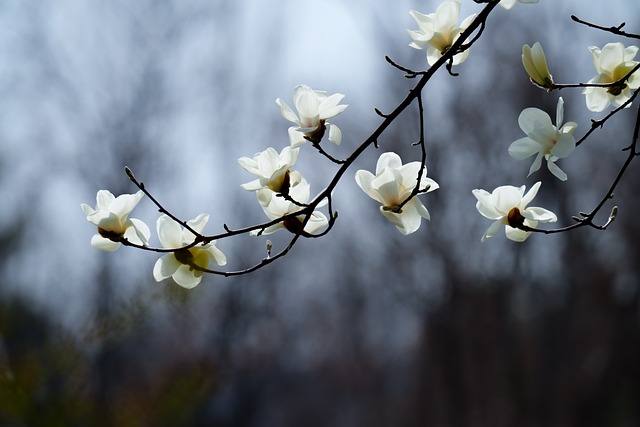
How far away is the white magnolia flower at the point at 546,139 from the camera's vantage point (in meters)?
0.78

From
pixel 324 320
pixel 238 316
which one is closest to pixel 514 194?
pixel 238 316

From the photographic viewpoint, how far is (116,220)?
0.78 metres

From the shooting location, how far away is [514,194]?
813mm

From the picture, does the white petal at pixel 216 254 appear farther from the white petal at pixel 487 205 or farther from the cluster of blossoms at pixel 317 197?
the white petal at pixel 487 205

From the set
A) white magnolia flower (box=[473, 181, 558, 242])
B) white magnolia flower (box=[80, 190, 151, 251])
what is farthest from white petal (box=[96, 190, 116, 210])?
white magnolia flower (box=[473, 181, 558, 242])

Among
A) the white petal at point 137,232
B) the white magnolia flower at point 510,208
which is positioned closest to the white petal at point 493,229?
the white magnolia flower at point 510,208

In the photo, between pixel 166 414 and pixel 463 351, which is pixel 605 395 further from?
pixel 166 414

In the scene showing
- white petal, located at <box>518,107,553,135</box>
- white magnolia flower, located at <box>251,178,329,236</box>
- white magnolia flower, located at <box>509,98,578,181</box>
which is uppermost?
white magnolia flower, located at <box>251,178,329,236</box>

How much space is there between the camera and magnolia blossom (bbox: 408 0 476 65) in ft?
2.78

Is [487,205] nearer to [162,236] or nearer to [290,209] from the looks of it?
[290,209]

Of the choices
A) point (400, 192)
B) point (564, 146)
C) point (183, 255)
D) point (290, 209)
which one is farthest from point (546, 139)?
point (183, 255)

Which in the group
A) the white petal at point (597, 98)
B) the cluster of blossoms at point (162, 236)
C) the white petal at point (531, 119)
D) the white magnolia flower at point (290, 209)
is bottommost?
the white petal at point (531, 119)

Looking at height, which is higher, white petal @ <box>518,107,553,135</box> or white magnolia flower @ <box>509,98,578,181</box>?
white petal @ <box>518,107,553,135</box>

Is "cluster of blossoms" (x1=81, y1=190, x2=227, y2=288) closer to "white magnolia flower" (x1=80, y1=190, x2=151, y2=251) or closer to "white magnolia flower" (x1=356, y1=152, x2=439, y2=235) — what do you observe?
"white magnolia flower" (x1=80, y1=190, x2=151, y2=251)
